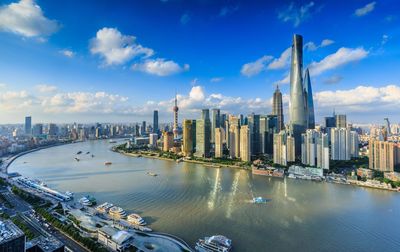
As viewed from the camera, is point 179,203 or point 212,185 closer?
point 179,203

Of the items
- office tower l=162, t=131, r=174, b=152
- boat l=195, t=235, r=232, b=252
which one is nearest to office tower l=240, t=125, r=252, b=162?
office tower l=162, t=131, r=174, b=152

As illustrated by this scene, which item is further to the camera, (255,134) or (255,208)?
(255,134)

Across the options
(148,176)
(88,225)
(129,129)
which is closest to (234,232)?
(88,225)

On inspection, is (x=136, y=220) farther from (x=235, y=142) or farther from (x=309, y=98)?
(x=309, y=98)

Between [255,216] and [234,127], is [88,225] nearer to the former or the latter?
[255,216]

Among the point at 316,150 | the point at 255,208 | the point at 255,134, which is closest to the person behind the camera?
the point at 255,208

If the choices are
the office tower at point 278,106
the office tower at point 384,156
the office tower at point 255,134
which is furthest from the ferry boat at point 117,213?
the office tower at point 278,106

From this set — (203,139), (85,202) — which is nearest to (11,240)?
(85,202)
